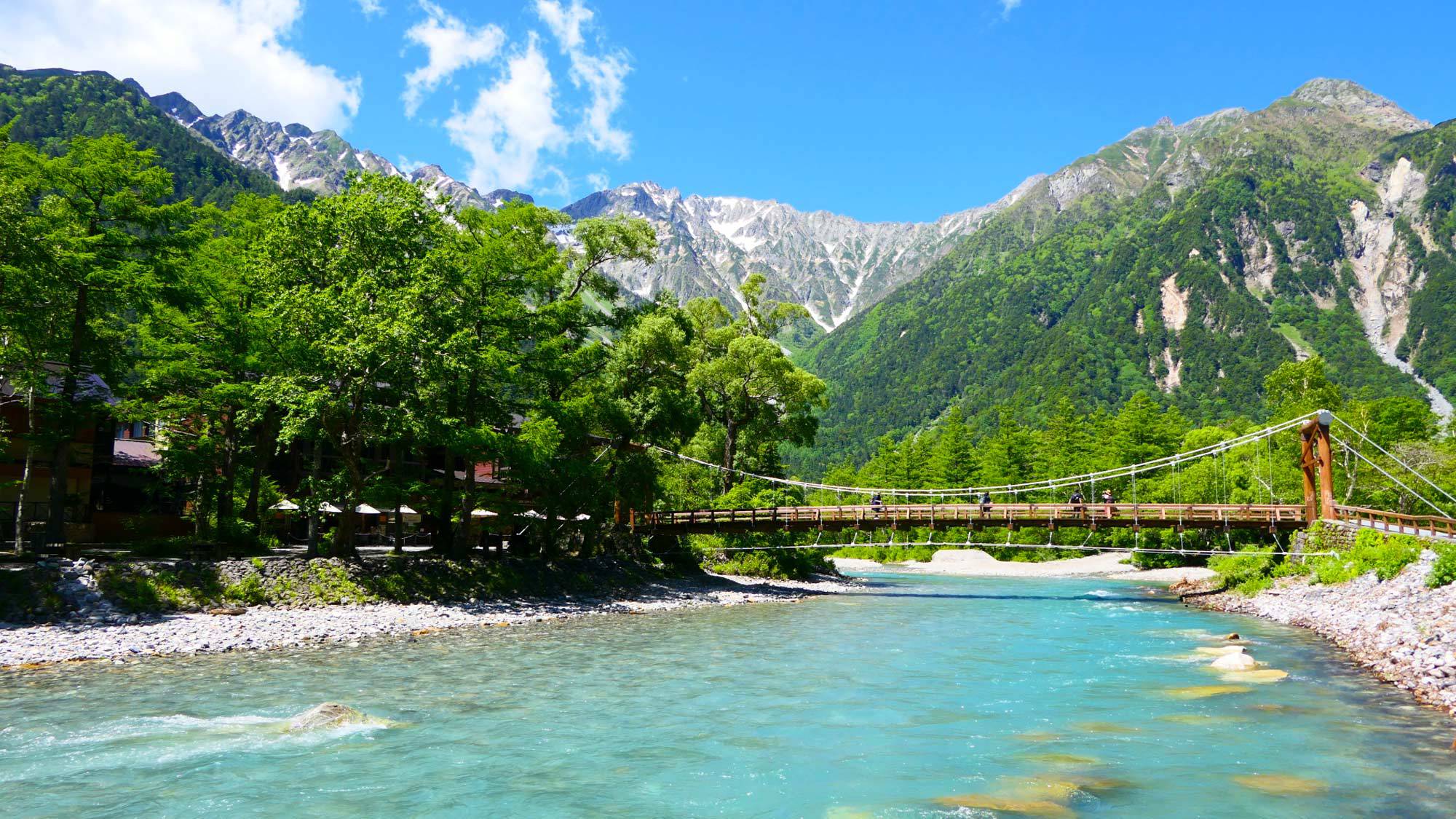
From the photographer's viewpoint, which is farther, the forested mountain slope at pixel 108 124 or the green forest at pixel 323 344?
the forested mountain slope at pixel 108 124

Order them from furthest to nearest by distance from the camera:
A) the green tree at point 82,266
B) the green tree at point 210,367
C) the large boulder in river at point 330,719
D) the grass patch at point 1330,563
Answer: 1. the green tree at point 210,367
2. the grass patch at point 1330,563
3. the green tree at point 82,266
4. the large boulder in river at point 330,719

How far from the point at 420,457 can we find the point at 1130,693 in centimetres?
3233

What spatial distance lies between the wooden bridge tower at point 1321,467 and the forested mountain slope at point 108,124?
120957mm

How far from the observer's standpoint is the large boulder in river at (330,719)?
34.9ft

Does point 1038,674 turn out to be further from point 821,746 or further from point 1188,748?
point 821,746

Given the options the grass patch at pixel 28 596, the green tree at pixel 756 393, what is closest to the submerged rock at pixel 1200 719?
the grass patch at pixel 28 596

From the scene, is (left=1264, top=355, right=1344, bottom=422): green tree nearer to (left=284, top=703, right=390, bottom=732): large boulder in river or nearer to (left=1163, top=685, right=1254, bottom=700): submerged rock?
(left=1163, top=685, right=1254, bottom=700): submerged rock

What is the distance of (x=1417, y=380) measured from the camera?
511 feet

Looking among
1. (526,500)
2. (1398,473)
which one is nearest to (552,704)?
(526,500)

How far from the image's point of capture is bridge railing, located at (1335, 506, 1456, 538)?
24.1 m

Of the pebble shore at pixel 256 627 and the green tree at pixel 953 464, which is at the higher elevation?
the green tree at pixel 953 464

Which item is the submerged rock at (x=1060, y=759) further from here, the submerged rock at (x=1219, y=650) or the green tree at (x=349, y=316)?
the green tree at (x=349, y=316)

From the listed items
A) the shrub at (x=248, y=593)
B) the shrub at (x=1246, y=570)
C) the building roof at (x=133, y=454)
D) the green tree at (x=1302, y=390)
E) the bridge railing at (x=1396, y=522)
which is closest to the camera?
the shrub at (x=248, y=593)

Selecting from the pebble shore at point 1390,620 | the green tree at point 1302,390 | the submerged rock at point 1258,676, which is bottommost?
the submerged rock at point 1258,676
